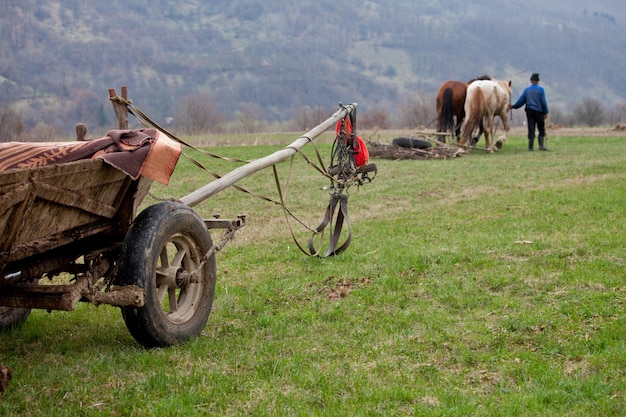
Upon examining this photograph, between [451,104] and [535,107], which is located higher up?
[451,104]

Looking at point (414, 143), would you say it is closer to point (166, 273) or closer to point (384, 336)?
point (384, 336)

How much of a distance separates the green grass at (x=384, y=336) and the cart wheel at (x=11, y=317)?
82 mm

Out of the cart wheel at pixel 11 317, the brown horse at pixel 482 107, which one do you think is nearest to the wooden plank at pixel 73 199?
the cart wheel at pixel 11 317

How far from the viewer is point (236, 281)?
752 cm

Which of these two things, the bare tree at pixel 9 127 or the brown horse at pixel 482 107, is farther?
the bare tree at pixel 9 127

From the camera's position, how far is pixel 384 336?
17.5ft

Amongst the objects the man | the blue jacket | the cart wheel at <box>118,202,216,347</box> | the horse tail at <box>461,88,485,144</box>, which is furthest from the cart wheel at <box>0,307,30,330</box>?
the blue jacket

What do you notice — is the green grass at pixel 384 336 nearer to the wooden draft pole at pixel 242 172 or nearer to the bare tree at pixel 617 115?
the wooden draft pole at pixel 242 172

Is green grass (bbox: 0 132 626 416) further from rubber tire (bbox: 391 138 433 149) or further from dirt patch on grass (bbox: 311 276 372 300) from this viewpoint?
rubber tire (bbox: 391 138 433 149)

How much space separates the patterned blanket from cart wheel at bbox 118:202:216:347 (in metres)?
0.43

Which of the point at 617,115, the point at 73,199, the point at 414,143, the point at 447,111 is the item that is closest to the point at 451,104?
the point at 447,111

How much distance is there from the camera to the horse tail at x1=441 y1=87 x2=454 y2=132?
25125 mm

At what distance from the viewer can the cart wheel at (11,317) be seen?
561 cm

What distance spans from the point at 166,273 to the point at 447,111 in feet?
69.6
